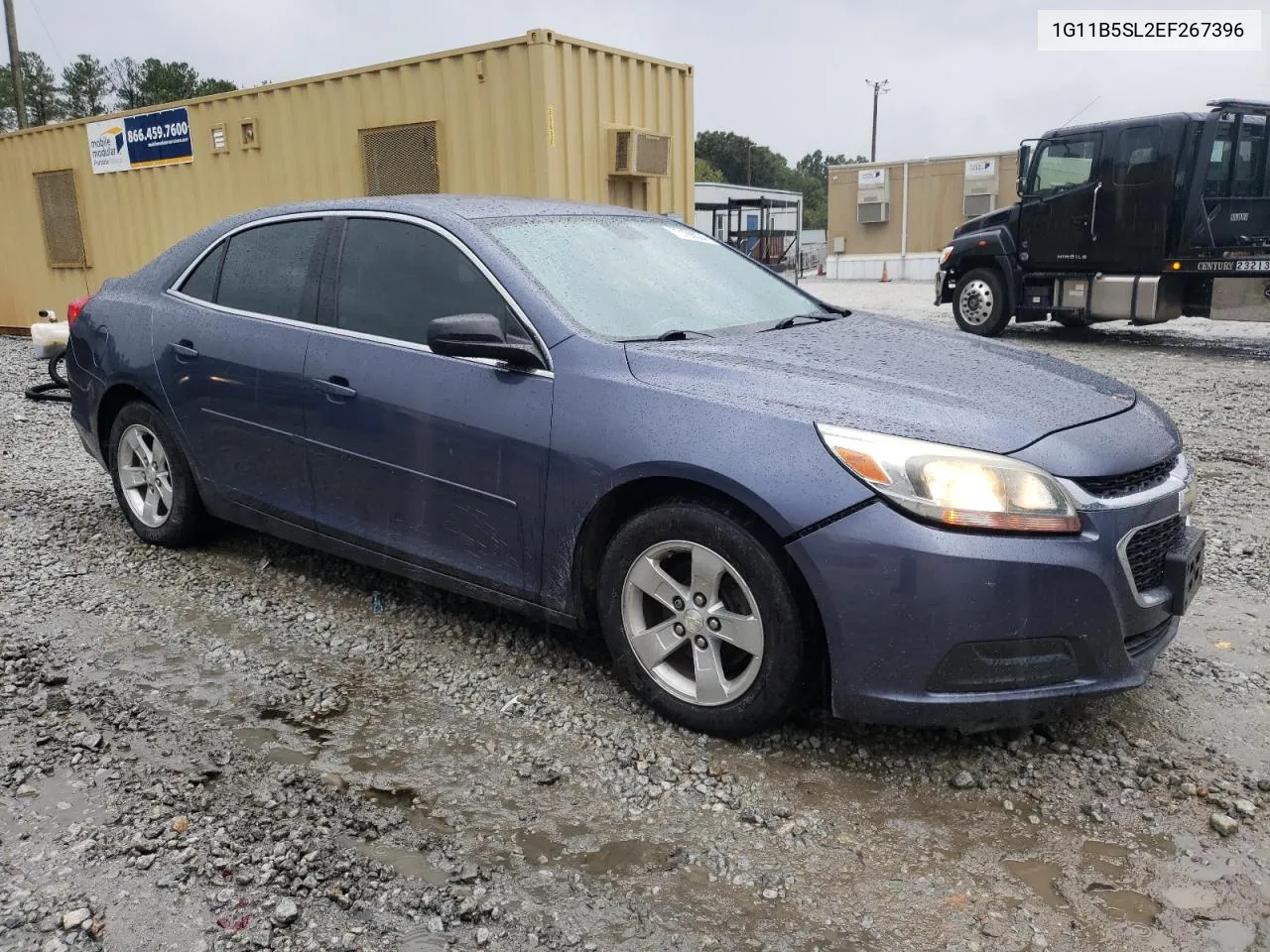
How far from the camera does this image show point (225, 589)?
441 cm

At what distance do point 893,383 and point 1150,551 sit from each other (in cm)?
82

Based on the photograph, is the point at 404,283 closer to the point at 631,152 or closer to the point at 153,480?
the point at 153,480

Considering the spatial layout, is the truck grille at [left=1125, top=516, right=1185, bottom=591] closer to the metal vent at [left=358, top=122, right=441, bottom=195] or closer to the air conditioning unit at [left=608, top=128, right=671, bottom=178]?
the air conditioning unit at [left=608, top=128, right=671, bottom=178]

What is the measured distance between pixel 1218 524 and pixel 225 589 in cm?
468

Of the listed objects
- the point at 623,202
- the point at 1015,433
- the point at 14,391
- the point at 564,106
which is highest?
the point at 564,106

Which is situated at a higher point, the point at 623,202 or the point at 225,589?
the point at 623,202

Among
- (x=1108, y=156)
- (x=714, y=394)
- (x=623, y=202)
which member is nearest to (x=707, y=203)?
(x=1108, y=156)

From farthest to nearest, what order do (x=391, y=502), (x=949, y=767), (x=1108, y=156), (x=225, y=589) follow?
(x=1108, y=156), (x=225, y=589), (x=391, y=502), (x=949, y=767)

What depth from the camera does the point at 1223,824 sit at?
8.50 feet

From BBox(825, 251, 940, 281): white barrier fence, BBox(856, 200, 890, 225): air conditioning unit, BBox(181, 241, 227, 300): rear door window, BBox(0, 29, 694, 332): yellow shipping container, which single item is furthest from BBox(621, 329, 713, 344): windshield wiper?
BBox(856, 200, 890, 225): air conditioning unit

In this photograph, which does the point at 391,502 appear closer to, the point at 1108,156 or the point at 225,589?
the point at 225,589

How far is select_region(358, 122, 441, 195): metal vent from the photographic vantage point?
9180mm

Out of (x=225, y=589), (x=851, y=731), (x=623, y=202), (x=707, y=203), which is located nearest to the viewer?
(x=851, y=731)

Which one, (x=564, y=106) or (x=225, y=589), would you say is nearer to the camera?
(x=225, y=589)
